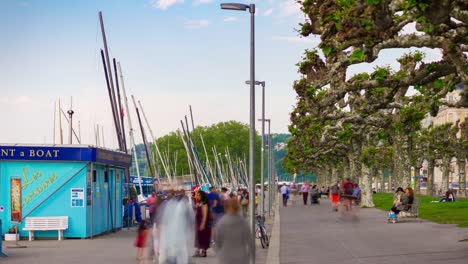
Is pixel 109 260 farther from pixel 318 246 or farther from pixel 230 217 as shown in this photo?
pixel 230 217

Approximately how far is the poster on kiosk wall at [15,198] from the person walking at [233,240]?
16.3m

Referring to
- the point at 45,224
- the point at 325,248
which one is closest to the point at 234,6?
the point at 325,248

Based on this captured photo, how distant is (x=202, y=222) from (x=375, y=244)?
705cm

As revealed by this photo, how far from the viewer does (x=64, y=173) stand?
2945cm

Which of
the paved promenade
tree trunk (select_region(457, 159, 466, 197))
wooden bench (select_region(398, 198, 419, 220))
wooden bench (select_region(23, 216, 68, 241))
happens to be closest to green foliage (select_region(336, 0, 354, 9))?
the paved promenade

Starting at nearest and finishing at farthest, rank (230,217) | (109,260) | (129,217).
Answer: (230,217) < (109,260) < (129,217)

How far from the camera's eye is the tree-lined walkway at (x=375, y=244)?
21.1 m

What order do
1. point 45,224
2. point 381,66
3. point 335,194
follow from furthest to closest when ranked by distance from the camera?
point 335,194 < point 381,66 < point 45,224

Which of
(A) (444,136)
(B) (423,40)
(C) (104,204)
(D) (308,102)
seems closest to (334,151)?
(A) (444,136)

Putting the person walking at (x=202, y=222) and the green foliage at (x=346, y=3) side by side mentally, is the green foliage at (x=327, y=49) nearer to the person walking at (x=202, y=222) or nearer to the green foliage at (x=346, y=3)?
the green foliage at (x=346, y=3)

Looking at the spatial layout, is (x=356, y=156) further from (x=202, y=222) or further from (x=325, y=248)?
(x=202, y=222)

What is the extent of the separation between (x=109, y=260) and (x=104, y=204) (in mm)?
10875

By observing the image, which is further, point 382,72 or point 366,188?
point 366,188

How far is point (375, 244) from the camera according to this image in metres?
26.0
